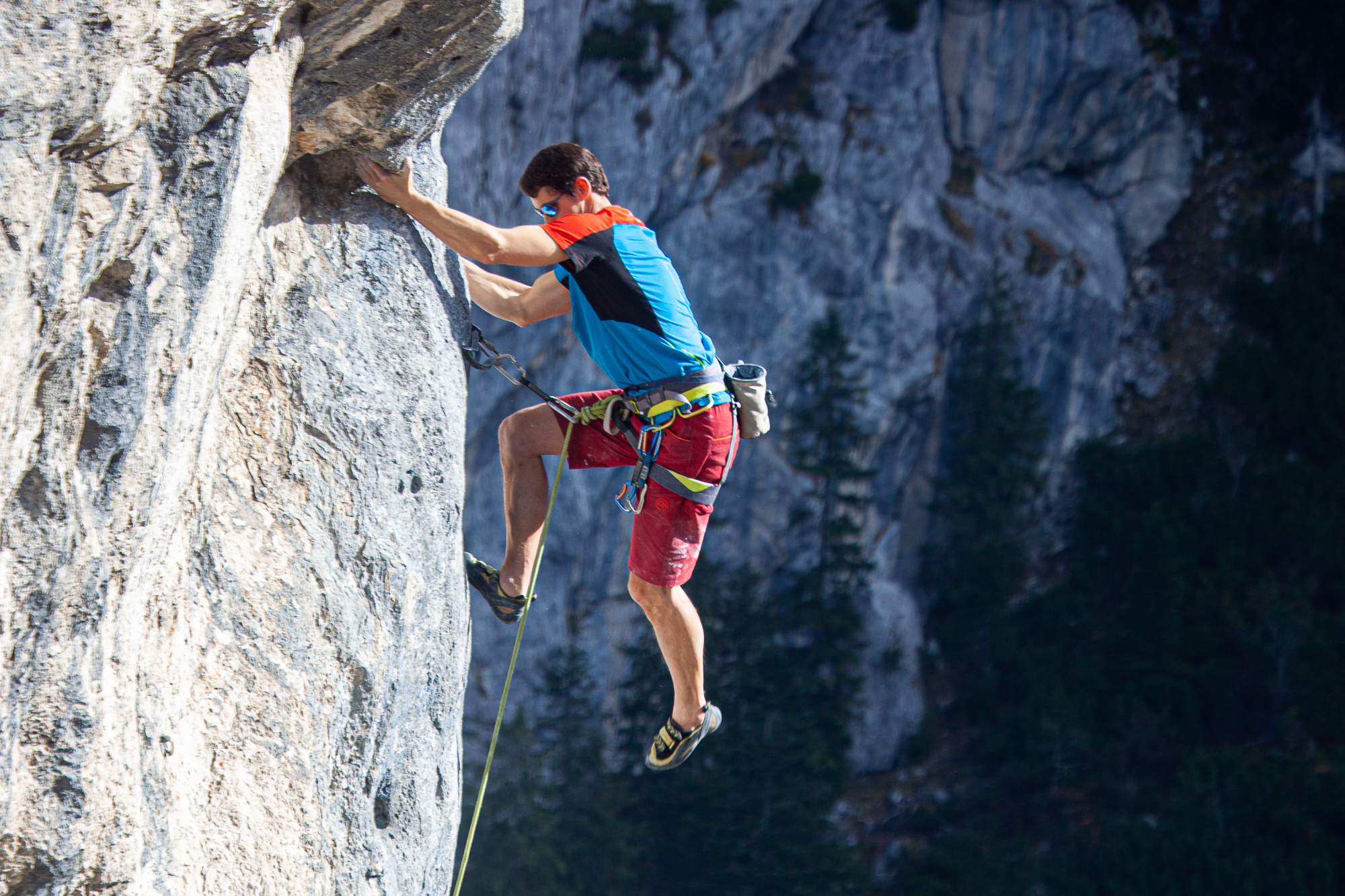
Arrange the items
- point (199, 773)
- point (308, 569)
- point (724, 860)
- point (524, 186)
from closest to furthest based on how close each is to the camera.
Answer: point (199, 773) < point (308, 569) < point (524, 186) < point (724, 860)

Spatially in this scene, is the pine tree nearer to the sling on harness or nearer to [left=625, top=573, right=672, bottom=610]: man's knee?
[left=625, top=573, right=672, bottom=610]: man's knee

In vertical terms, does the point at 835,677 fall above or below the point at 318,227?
above

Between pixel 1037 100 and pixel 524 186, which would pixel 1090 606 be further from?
pixel 524 186

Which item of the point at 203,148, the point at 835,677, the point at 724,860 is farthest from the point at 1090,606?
the point at 203,148

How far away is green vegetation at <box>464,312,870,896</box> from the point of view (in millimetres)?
22094

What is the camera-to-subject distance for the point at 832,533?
78.3ft

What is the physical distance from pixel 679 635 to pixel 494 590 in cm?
82

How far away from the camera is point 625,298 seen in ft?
13.7

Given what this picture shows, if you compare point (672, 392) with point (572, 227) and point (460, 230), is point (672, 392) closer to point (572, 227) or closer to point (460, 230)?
point (572, 227)

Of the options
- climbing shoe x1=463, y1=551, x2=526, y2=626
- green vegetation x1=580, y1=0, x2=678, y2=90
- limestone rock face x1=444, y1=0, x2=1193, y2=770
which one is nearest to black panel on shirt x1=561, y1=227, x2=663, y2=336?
climbing shoe x1=463, y1=551, x2=526, y2=626

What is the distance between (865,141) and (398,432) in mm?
22077

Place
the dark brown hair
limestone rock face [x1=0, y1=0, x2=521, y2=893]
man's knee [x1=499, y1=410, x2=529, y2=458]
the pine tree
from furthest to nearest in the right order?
the pine tree → man's knee [x1=499, y1=410, x2=529, y2=458] → the dark brown hair → limestone rock face [x1=0, y1=0, x2=521, y2=893]

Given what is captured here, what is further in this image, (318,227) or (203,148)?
(318,227)

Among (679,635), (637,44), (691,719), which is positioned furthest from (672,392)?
(637,44)
